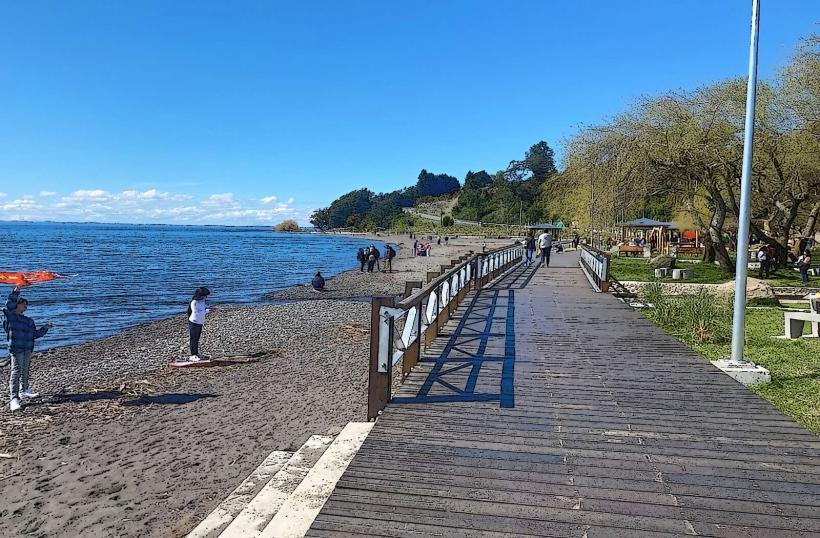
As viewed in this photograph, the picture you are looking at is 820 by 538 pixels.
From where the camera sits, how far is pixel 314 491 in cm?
369

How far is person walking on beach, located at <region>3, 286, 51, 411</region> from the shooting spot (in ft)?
26.1

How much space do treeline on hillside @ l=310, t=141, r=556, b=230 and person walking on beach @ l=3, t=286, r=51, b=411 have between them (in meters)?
67.8

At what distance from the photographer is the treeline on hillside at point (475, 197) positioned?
11041 centimetres

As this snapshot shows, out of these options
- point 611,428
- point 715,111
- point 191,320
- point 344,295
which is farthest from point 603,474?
point 344,295

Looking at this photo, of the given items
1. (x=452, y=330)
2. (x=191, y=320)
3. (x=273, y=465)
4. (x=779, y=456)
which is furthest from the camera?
(x=191, y=320)

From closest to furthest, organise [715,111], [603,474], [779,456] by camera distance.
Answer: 1. [603,474]
2. [779,456]
3. [715,111]

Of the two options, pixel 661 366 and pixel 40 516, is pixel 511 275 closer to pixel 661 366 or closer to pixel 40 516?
pixel 661 366

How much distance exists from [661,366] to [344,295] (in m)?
19.5

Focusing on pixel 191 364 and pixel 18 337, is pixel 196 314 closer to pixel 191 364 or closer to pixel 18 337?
pixel 191 364

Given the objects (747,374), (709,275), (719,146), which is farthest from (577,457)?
(709,275)

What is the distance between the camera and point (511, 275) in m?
20.2

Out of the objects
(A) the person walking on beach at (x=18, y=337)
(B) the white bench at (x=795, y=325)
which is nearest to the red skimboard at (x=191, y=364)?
(A) the person walking on beach at (x=18, y=337)

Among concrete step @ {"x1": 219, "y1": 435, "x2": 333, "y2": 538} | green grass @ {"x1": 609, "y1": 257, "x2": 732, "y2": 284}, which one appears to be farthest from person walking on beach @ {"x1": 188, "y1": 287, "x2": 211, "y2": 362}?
green grass @ {"x1": 609, "y1": 257, "x2": 732, "y2": 284}

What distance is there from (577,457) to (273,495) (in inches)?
82.2
